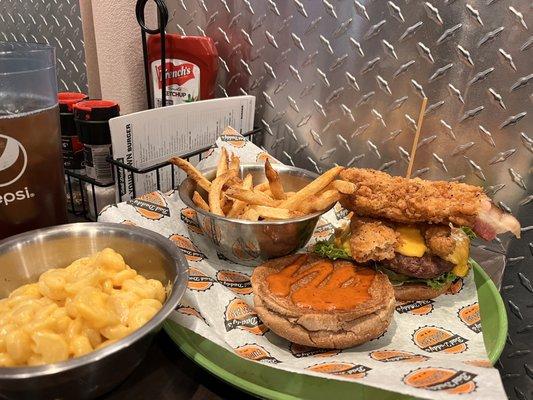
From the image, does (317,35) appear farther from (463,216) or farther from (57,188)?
(57,188)

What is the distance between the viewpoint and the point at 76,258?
140cm

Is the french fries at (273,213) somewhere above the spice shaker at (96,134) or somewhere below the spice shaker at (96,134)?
below

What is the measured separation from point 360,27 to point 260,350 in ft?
4.57

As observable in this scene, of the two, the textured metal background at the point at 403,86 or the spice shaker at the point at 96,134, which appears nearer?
the textured metal background at the point at 403,86

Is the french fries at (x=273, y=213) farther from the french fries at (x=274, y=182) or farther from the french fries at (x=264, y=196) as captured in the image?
the french fries at (x=274, y=182)

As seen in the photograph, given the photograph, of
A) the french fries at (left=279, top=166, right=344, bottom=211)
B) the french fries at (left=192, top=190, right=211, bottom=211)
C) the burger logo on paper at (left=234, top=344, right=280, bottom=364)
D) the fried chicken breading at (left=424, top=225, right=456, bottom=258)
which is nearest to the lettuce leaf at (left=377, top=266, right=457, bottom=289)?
the fried chicken breading at (left=424, top=225, right=456, bottom=258)

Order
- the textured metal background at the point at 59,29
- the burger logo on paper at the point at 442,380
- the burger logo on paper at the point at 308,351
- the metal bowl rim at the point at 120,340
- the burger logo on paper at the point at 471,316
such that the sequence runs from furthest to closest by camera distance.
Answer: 1. the textured metal background at the point at 59,29
2. the burger logo on paper at the point at 471,316
3. the burger logo on paper at the point at 308,351
4. the burger logo on paper at the point at 442,380
5. the metal bowl rim at the point at 120,340

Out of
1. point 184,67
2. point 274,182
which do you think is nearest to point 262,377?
point 274,182

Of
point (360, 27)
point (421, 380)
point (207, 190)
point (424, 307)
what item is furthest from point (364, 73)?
point (421, 380)

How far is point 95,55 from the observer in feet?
7.51

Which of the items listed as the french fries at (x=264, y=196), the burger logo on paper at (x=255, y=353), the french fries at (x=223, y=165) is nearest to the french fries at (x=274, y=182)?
the french fries at (x=264, y=196)

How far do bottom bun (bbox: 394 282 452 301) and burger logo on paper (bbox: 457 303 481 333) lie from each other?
0.11 meters

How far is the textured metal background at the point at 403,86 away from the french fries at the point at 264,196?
1.53 feet

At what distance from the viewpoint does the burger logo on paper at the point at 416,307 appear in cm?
160
